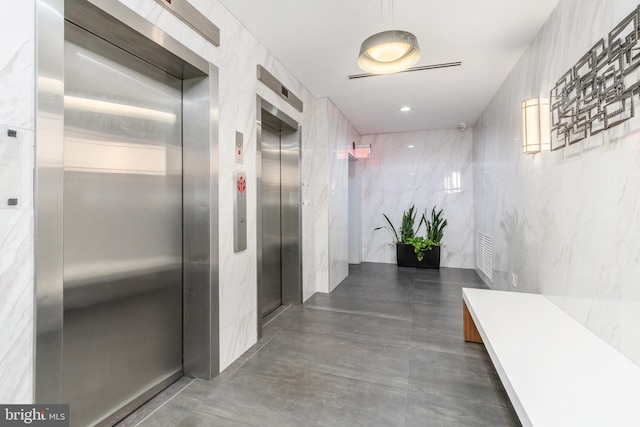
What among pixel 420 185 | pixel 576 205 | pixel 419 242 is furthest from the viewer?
pixel 420 185

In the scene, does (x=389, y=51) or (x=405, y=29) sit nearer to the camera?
(x=389, y=51)

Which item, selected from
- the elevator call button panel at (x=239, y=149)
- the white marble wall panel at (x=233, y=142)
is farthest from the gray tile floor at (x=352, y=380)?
the elevator call button panel at (x=239, y=149)

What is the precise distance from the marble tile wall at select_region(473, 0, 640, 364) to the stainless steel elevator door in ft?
8.86

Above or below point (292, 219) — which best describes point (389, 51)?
above

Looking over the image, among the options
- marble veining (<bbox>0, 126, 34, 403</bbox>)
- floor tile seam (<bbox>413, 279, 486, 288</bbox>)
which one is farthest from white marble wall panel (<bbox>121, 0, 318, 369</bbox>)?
floor tile seam (<bbox>413, 279, 486, 288</bbox>)

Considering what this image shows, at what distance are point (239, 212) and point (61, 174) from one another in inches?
51.9

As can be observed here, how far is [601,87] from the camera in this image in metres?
1.73

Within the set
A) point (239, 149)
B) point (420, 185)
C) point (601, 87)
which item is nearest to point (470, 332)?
point (601, 87)

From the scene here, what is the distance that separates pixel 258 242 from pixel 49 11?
204 centimetres

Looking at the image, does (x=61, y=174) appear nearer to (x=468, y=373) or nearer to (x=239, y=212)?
(x=239, y=212)

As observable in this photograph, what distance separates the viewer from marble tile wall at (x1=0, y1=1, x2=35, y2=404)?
116cm

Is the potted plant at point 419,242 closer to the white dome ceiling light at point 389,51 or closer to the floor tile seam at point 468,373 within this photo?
the floor tile seam at point 468,373

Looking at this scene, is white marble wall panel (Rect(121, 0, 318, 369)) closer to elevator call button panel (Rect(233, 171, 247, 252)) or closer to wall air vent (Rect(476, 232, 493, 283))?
elevator call button panel (Rect(233, 171, 247, 252))

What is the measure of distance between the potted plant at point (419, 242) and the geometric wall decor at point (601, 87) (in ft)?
13.1
